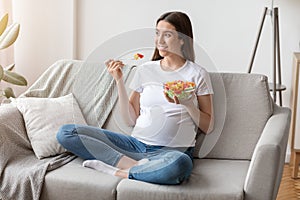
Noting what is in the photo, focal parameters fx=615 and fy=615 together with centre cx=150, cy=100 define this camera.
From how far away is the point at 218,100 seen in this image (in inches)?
117

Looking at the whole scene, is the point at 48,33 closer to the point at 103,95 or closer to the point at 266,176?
the point at 103,95

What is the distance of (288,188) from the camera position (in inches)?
142

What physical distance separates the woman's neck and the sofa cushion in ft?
0.83

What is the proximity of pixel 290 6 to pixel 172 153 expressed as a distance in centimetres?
169

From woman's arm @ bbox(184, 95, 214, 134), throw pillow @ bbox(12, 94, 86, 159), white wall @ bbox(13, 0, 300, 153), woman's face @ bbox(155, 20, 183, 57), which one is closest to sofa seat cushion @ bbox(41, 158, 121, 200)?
throw pillow @ bbox(12, 94, 86, 159)

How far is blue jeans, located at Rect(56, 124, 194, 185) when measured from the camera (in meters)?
2.60

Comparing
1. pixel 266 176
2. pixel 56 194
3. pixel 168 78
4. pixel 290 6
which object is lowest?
pixel 56 194

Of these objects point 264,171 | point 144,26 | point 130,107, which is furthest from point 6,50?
point 264,171

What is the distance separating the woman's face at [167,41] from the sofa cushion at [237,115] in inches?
13.4

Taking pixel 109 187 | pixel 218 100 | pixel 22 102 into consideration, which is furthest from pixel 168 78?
pixel 22 102

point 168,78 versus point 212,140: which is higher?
point 168,78

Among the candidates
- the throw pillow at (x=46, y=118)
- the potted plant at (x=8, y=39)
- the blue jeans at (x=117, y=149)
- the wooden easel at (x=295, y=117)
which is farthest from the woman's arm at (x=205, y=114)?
the potted plant at (x=8, y=39)

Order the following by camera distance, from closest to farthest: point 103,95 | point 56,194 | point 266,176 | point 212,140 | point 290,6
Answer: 1. point 266,176
2. point 56,194
3. point 212,140
4. point 103,95
5. point 290,6

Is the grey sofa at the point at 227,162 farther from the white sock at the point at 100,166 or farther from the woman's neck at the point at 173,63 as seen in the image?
the woman's neck at the point at 173,63
